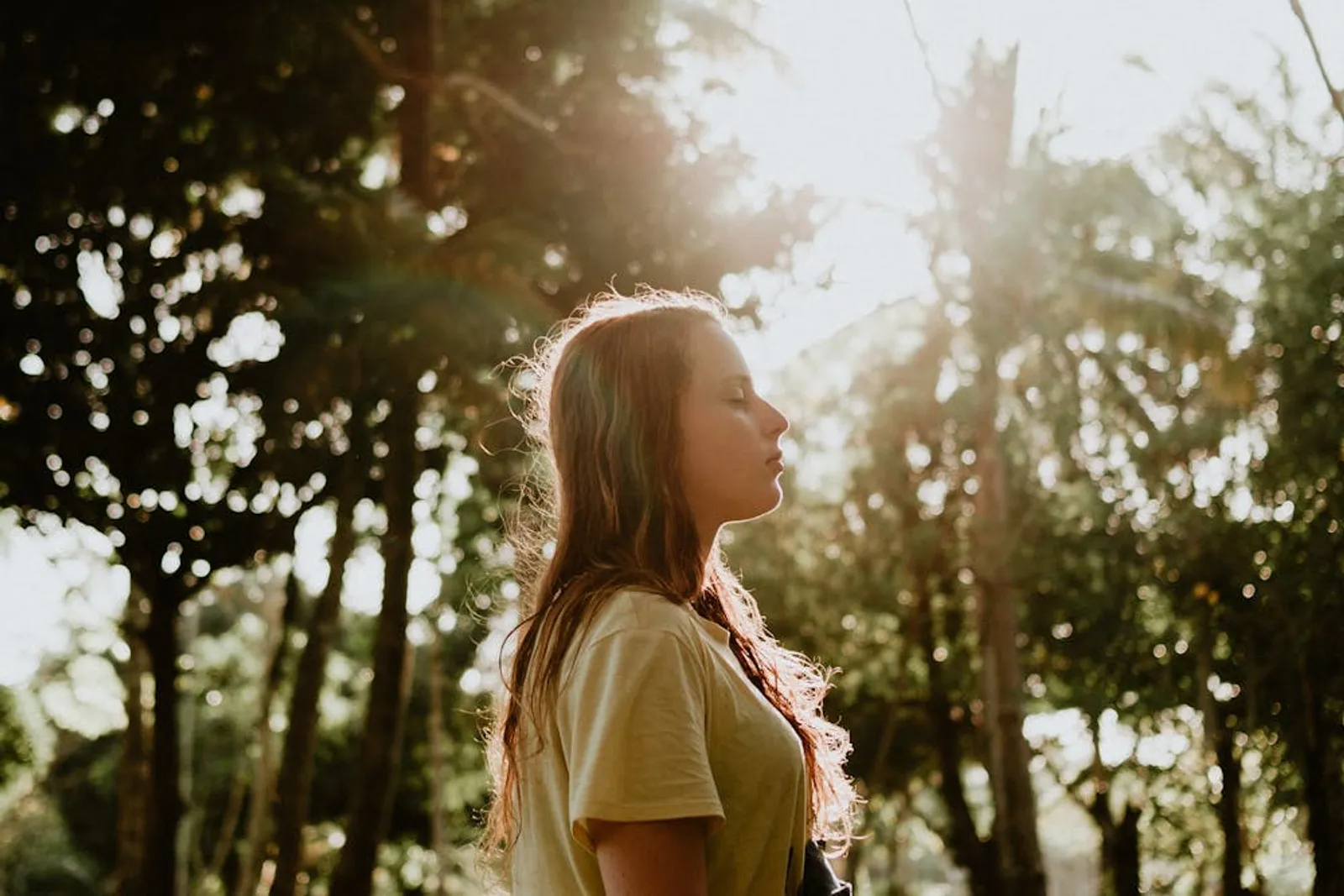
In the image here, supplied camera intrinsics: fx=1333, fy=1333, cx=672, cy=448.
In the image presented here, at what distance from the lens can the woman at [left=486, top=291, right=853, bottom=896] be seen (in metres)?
1.46

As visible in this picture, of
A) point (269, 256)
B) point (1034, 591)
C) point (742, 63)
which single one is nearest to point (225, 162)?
point (269, 256)

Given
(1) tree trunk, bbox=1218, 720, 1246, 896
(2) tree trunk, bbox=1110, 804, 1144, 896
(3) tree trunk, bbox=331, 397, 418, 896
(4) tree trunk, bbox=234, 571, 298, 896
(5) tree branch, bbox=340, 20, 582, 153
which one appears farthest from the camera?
(2) tree trunk, bbox=1110, 804, 1144, 896

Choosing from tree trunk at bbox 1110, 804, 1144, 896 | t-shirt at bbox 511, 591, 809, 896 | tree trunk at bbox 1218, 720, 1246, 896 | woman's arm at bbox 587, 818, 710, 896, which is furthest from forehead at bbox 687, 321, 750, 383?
tree trunk at bbox 1110, 804, 1144, 896

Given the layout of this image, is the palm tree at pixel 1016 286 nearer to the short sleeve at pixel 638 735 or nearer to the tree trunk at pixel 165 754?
the tree trunk at pixel 165 754

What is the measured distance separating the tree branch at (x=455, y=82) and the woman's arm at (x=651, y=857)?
38.1 ft

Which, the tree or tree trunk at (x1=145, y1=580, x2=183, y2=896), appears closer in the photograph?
the tree

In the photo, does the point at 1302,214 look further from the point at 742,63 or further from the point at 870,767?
the point at 870,767

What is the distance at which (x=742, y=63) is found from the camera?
13.2m

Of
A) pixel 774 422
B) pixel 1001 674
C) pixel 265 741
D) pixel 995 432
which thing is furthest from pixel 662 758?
pixel 265 741

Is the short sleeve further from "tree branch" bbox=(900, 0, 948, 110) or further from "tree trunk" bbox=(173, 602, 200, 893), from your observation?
"tree trunk" bbox=(173, 602, 200, 893)

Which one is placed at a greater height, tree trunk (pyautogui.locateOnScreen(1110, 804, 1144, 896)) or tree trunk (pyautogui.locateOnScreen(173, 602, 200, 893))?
tree trunk (pyautogui.locateOnScreen(173, 602, 200, 893))

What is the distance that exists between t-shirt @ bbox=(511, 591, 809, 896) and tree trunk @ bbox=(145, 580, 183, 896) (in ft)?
40.2

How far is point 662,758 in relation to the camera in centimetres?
145

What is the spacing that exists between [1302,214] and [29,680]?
18.7 metres
